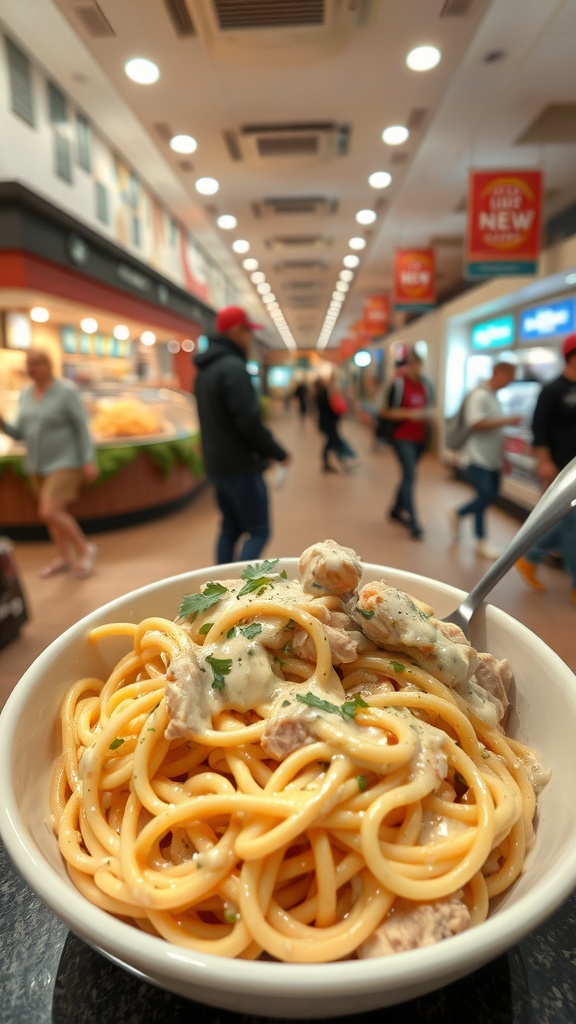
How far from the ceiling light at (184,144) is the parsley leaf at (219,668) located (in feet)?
18.7

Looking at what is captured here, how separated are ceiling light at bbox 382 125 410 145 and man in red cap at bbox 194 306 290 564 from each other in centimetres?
310

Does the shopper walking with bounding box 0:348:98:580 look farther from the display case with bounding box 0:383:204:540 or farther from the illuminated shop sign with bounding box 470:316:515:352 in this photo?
the illuminated shop sign with bounding box 470:316:515:352

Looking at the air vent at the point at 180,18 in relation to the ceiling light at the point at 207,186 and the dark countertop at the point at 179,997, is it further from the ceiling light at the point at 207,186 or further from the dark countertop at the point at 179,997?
the ceiling light at the point at 207,186

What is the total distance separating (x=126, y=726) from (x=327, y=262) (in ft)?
41.5

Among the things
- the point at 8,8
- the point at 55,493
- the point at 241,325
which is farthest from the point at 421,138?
the point at 8,8

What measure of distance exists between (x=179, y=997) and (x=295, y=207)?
8915mm

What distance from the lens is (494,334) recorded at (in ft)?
29.4

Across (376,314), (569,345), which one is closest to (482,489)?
(569,345)

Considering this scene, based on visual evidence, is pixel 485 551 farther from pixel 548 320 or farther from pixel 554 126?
pixel 548 320

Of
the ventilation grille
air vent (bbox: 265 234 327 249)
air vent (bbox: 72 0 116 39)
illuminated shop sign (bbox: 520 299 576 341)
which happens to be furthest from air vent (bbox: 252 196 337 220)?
air vent (bbox: 72 0 116 39)

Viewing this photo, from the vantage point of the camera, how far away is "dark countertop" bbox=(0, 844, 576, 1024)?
63cm

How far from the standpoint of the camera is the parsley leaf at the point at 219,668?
34.6 inches

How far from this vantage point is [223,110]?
4.54 m

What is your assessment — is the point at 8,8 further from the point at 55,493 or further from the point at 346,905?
the point at 55,493
